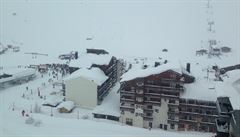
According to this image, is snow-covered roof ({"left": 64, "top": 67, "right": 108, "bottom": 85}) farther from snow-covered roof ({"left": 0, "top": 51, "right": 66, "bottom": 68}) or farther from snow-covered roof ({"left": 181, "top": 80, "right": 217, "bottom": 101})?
snow-covered roof ({"left": 0, "top": 51, "right": 66, "bottom": 68})

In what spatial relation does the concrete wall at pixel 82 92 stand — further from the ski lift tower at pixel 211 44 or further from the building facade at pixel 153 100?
the ski lift tower at pixel 211 44

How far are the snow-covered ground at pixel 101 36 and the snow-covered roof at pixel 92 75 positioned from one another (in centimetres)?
293

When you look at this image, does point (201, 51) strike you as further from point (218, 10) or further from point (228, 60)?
point (218, 10)

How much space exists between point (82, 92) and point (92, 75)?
2.24m

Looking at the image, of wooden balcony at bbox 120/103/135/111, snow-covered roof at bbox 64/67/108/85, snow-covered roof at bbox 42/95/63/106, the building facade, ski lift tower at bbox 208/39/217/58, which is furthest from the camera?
ski lift tower at bbox 208/39/217/58

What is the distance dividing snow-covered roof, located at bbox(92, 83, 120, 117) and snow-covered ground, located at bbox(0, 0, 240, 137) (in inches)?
27.6

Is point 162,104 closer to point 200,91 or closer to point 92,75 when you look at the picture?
point 200,91

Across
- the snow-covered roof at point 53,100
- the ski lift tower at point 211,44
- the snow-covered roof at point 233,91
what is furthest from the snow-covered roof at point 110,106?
the ski lift tower at point 211,44

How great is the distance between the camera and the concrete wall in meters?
39.9

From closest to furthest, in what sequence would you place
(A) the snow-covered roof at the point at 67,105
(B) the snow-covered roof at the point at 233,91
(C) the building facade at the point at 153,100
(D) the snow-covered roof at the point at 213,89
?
(B) the snow-covered roof at the point at 233,91 → (D) the snow-covered roof at the point at 213,89 → (C) the building facade at the point at 153,100 → (A) the snow-covered roof at the point at 67,105

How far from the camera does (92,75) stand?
4050 cm

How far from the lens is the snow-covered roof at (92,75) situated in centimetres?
3981

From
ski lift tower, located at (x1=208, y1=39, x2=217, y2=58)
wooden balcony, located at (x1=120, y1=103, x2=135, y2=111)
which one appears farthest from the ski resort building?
ski lift tower, located at (x1=208, y1=39, x2=217, y2=58)

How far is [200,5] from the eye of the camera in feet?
345
